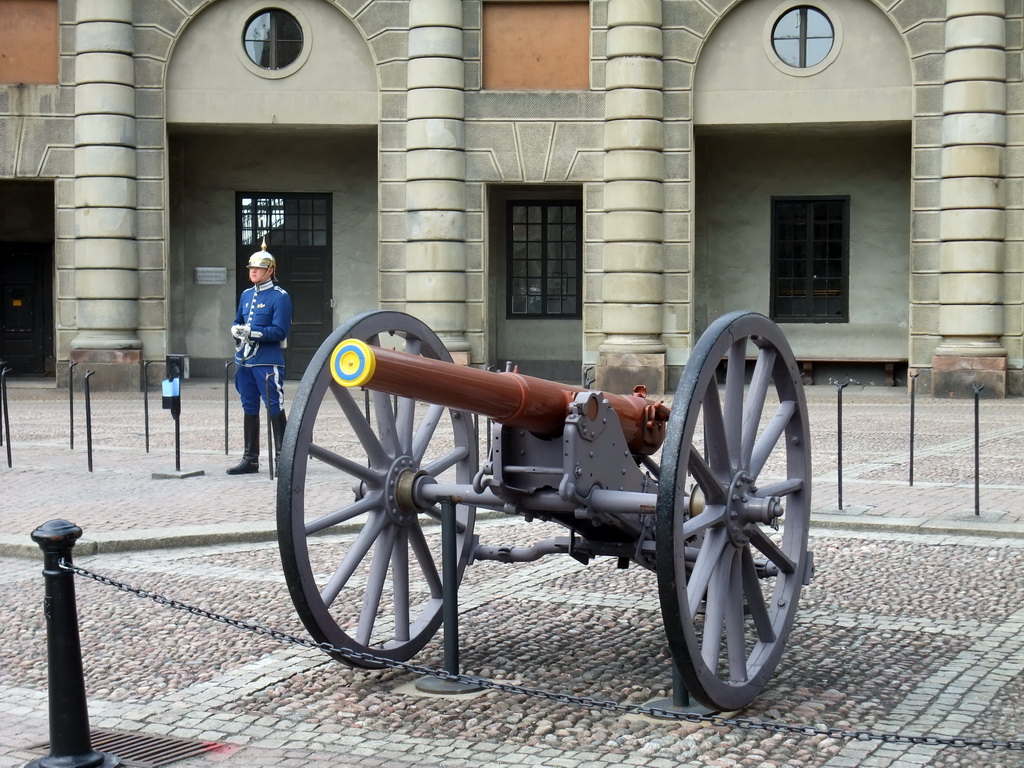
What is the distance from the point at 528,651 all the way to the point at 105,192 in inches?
682

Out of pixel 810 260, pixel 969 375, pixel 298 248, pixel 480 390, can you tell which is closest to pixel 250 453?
pixel 480 390

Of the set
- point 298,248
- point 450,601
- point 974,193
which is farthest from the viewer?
point 298,248

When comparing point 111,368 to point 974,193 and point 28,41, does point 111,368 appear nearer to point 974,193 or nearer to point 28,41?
point 28,41

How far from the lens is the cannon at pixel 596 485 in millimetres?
4859

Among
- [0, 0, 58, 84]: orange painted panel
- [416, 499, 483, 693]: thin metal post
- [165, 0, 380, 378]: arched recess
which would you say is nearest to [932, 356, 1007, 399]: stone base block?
[165, 0, 380, 378]: arched recess

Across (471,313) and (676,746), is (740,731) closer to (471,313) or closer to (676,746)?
(676,746)

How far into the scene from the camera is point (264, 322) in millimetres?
12109

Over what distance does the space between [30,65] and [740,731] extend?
19.7m

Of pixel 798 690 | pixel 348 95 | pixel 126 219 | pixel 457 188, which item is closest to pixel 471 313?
pixel 457 188

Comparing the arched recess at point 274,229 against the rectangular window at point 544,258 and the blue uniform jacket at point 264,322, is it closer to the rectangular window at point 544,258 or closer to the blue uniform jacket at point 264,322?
the rectangular window at point 544,258

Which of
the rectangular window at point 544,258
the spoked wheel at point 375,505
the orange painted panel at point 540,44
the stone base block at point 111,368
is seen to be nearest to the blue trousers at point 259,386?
the spoked wheel at point 375,505

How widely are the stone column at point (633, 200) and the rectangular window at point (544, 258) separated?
11.4 feet

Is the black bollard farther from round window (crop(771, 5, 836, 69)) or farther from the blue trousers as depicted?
round window (crop(771, 5, 836, 69))

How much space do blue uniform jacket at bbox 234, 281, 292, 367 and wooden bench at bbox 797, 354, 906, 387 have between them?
1320 centimetres
